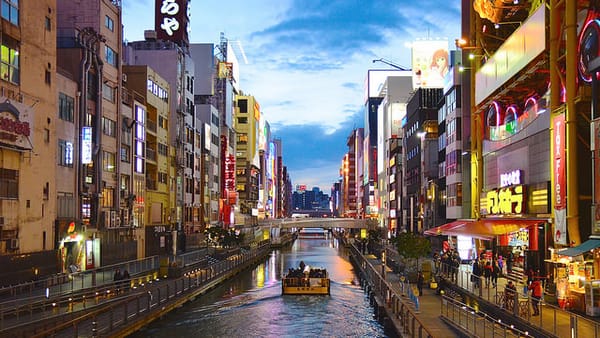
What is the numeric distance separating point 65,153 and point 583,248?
38949 mm

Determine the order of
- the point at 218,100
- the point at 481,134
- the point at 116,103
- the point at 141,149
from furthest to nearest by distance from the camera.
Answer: the point at 218,100 → the point at 141,149 → the point at 116,103 → the point at 481,134

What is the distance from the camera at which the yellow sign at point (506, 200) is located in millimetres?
47559

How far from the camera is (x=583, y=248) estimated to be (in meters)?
32.1

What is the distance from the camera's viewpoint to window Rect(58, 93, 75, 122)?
52.7 metres

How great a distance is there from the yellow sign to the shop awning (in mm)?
13727

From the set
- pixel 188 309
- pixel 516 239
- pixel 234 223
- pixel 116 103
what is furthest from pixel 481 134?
pixel 234 223

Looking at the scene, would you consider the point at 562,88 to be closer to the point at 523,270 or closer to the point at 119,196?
the point at 523,270

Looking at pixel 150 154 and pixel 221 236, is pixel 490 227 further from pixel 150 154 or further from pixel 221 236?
pixel 221 236

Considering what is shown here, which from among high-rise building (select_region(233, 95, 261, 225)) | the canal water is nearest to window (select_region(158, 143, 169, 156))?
the canal water

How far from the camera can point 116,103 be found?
6669 centimetres

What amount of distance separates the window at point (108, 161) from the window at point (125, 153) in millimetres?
3379

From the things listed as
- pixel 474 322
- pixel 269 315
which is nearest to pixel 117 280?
pixel 269 315

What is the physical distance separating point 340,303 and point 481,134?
2062cm

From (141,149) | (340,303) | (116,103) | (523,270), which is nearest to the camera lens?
(523,270)
